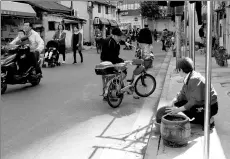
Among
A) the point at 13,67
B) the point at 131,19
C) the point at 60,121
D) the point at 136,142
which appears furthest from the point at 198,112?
the point at 131,19

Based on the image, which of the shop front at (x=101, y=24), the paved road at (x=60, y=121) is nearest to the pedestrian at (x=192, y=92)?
the paved road at (x=60, y=121)

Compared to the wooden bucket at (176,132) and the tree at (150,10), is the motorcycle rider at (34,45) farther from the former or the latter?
the tree at (150,10)

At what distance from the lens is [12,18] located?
20750 millimetres

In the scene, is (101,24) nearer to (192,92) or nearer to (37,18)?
(37,18)

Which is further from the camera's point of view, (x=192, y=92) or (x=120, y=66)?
(x=120, y=66)

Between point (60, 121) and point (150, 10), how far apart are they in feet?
171

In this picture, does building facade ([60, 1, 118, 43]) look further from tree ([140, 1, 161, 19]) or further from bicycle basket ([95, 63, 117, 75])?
bicycle basket ([95, 63, 117, 75])

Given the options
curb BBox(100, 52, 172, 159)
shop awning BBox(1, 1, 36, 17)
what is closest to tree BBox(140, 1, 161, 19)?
shop awning BBox(1, 1, 36, 17)

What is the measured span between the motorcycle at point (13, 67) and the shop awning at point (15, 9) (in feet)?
32.1

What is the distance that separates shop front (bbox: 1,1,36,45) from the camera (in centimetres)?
1911

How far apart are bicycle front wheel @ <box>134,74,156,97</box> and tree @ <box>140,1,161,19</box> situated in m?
48.0

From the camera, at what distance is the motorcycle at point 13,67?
28.6ft

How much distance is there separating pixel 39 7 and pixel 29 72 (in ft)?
51.7

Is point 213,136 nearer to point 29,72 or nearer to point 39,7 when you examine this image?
A: point 29,72
